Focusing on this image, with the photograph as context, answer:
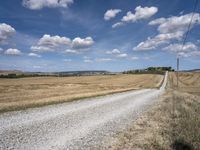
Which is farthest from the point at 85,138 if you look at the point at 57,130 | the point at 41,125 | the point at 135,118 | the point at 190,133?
the point at 135,118

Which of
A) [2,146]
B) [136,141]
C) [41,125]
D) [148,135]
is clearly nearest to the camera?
[2,146]

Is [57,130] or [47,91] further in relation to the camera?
[47,91]

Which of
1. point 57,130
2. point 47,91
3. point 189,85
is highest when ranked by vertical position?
point 57,130

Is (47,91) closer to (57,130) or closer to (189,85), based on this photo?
(57,130)

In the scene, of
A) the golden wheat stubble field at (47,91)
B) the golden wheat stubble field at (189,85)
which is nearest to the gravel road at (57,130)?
the golden wheat stubble field at (47,91)

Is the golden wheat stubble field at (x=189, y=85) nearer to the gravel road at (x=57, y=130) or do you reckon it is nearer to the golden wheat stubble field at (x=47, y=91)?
the golden wheat stubble field at (x=47, y=91)

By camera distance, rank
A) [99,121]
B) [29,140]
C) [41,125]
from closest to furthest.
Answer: [29,140], [41,125], [99,121]

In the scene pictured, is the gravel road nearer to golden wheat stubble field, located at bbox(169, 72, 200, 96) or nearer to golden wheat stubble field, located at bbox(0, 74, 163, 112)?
golden wheat stubble field, located at bbox(0, 74, 163, 112)

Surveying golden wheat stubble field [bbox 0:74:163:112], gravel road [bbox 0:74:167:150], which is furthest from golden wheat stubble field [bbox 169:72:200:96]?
gravel road [bbox 0:74:167:150]

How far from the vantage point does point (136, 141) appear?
31.2ft

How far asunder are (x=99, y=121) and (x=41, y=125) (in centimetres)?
337

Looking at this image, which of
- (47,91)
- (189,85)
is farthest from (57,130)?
(189,85)

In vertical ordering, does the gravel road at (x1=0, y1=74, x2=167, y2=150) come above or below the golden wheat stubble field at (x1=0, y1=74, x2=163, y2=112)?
above

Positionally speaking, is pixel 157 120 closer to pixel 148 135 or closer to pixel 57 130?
pixel 148 135
